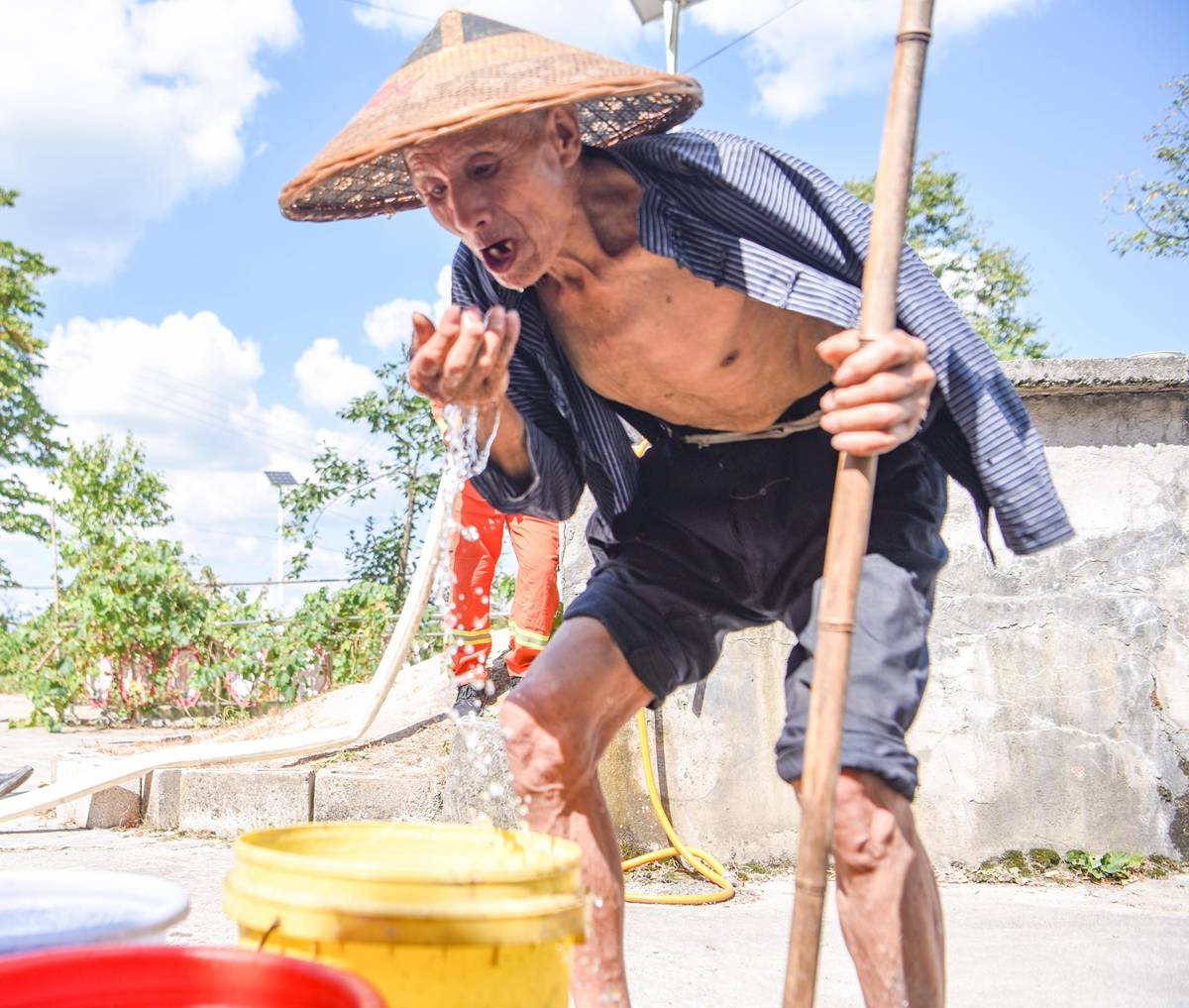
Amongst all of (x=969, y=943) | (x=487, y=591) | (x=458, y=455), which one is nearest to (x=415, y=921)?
(x=458, y=455)

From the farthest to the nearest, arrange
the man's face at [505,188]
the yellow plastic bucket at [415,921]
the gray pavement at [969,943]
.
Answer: the gray pavement at [969,943], the man's face at [505,188], the yellow plastic bucket at [415,921]

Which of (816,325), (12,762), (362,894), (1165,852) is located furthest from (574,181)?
(12,762)

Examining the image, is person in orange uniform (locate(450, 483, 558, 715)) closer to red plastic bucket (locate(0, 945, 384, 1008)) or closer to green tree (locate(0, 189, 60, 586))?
red plastic bucket (locate(0, 945, 384, 1008))

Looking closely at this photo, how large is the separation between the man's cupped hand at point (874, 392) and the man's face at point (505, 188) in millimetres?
587

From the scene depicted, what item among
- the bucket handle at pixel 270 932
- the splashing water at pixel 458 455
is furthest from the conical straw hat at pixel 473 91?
the bucket handle at pixel 270 932

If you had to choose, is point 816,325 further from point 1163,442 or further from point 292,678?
point 292,678

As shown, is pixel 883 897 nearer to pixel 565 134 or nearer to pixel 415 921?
pixel 415 921

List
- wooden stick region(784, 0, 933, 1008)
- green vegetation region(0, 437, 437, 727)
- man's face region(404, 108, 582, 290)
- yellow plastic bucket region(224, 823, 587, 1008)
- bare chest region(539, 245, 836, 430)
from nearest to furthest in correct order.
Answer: yellow plastic bucket region(224, 823, 587, 1008) < wooden stick region(784, 0, 933, 1008) < man's face region(404, 108, 582, 290) < bare chest region(539, 245, 836, 430) < green vegetation region(0, 437, 437, 727)

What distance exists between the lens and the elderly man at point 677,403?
72.0 inches

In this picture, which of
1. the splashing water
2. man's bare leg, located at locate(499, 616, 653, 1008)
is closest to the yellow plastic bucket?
man's bare leg, located at locate(499, 616, 653, 1008)

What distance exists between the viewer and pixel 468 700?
584 cm

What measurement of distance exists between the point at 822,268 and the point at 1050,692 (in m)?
3.06

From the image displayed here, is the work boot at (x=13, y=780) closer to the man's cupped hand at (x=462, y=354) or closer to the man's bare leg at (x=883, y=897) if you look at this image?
the man's cupped hand at (x=462, y=354)

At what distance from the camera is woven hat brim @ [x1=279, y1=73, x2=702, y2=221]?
1728mm
